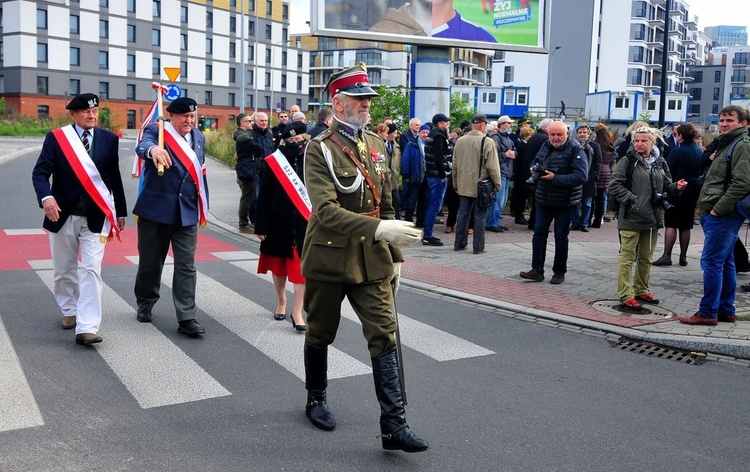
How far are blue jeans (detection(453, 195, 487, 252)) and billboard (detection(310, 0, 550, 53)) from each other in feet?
25.6

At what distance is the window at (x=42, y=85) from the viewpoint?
75.5m

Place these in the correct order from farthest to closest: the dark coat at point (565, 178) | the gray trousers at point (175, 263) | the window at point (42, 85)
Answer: the window at point (42, 85) < the dark coat at point (565, 178) < the gray trousers at point (175, 263)

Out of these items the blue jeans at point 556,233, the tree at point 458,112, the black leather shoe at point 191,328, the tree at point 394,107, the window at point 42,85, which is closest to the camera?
the black leather shoe at point 191,328

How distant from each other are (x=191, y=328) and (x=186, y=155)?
4.90ft

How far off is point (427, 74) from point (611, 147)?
5.89m

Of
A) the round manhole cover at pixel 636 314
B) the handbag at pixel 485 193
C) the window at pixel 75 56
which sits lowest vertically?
the round manhole cover at pixel 636 314

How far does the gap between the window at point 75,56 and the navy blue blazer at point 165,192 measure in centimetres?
7820

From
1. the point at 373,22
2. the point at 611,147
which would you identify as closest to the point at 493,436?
the point at 611,147

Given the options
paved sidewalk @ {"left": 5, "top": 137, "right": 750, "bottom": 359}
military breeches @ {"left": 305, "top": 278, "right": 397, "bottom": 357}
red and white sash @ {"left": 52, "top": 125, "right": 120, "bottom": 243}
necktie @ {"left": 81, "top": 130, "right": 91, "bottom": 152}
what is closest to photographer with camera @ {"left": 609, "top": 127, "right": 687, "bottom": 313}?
paved sidewalk @ {"left": 5, "top": 137, "right": 750, "bottom": 359}

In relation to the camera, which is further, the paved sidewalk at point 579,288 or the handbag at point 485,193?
the handbag at point 485,193

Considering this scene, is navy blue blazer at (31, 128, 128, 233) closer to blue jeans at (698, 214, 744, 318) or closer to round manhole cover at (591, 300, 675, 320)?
round manhole cover at (591, 300, 675, 320)

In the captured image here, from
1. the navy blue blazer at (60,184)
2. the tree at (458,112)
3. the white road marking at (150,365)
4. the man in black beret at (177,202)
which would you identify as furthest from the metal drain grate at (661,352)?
the tree at (458,112)

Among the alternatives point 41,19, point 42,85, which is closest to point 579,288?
point 42,85

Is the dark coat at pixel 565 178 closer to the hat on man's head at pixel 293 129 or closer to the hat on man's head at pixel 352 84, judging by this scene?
the hat on man's head at pixel 293 129
